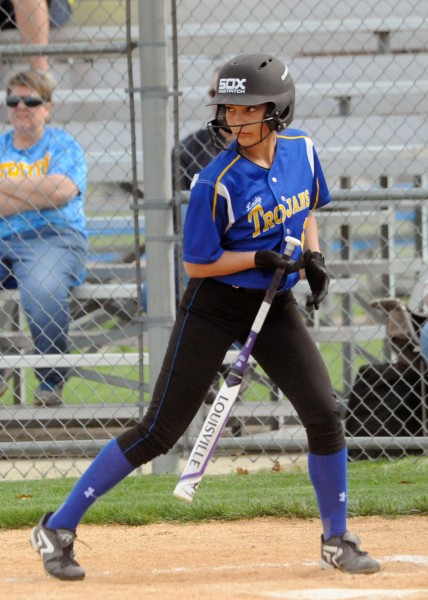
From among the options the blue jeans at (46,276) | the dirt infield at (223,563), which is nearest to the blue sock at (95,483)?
the dirt infield at (223,563)

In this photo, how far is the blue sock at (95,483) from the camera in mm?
3666

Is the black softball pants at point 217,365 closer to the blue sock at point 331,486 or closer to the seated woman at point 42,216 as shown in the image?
the blue sock at point 331,486

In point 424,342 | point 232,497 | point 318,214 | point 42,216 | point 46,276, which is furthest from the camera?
point 318,214

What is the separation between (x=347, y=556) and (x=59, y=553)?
3.17 feet

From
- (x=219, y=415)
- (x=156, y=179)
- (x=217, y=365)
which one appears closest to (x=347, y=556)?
(x=219, y=415)

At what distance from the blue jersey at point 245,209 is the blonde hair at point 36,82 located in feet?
10.0

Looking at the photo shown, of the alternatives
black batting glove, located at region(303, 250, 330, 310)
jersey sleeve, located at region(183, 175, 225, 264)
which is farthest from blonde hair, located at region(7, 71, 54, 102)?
black batting glove, located at region(303, 250, 330, 310)

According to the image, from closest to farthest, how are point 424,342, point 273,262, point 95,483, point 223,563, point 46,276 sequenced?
point 273,262, point 95,483, point 223,563, point 424,342, point 46,276

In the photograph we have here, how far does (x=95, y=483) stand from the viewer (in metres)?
3.67

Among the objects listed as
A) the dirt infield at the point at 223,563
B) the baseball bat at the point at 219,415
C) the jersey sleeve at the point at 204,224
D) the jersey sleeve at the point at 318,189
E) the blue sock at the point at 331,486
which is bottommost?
the dirt infield at the point at 223,563

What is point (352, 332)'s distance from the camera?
6.71 metres

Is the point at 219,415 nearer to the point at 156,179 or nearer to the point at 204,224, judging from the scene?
the point at 204,224

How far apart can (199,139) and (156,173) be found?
0.94m

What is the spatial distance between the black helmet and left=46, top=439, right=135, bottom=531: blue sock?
1.18 metres
